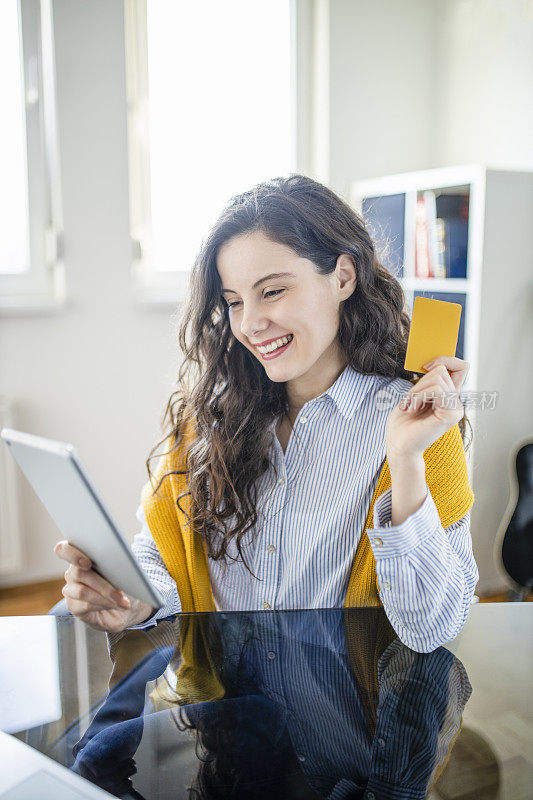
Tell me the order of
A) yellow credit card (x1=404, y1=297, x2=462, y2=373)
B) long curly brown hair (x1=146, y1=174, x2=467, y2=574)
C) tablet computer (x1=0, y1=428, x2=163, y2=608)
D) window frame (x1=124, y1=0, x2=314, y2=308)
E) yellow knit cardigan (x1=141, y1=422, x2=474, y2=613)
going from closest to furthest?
tablet computer (x1=0, y1=428, x2=163, y2=608), yellow credit card (x1=404, y1=297, x2=462, y2=373), yellow knit cardigan (x1=141, y1=422, x2=474, y2=613), long curly brown hair (x1=146, y1=174, x2=467, y2=574), window frame (x1=124, y1=0, x2=314, y2=308)

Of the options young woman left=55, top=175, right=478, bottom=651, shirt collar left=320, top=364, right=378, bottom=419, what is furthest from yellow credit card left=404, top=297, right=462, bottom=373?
shirt collar left=320, top=364, right=378, bottom=419

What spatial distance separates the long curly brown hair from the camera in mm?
1275

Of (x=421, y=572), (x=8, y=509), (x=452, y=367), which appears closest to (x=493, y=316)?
(x=452, y=367)

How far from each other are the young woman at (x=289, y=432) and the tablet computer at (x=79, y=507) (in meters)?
0.19

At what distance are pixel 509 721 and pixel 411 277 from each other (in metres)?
2.36

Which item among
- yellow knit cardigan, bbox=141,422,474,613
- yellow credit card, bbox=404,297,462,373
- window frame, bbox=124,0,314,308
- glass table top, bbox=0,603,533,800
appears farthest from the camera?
window frame, bbox=124,0,314,308

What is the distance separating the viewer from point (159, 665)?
0.93 m

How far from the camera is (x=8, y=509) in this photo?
2.84 metres

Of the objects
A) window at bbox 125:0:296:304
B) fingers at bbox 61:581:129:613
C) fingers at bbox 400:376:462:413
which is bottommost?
fingers at bbox 61:581:129:613

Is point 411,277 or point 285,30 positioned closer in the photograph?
point 411,277

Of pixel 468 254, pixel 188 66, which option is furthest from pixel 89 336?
pixel 468 254

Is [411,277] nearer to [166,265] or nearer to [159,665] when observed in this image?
[166,265]

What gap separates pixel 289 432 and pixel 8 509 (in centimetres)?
183

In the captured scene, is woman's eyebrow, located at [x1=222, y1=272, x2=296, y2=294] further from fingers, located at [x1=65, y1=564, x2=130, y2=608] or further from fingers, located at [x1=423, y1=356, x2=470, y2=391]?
fingers, located at [x1=65, y1=564, x2=130, y2=608]
